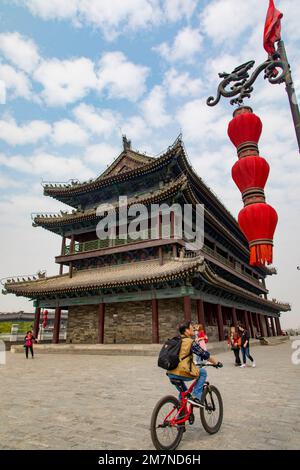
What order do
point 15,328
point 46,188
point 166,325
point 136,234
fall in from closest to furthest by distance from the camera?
point 166,325, point 136,234, point 46,188, point 15,328

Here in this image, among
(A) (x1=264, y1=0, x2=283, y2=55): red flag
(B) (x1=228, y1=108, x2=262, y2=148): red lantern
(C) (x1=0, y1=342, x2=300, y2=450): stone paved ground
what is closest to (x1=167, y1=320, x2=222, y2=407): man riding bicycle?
(C) (x1=0, y1=342, x2=300, y2=450): stone paved ground

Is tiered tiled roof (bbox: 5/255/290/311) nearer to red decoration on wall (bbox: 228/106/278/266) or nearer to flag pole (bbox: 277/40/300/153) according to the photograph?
red decoration on wall (bbox: 228/106/278/266)

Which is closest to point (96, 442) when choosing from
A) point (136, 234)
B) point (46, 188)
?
point (136, 234)

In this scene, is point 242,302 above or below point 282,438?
above

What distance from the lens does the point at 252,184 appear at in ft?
14.8

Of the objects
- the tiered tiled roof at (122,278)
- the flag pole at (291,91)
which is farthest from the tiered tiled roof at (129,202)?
the flag pole at (291,91)

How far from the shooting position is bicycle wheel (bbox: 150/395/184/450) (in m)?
3.13

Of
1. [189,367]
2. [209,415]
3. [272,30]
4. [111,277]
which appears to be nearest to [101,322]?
[111,277]

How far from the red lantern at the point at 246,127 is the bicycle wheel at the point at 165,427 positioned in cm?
396

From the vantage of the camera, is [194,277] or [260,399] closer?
[260,399]

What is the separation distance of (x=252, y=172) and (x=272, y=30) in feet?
6.51
